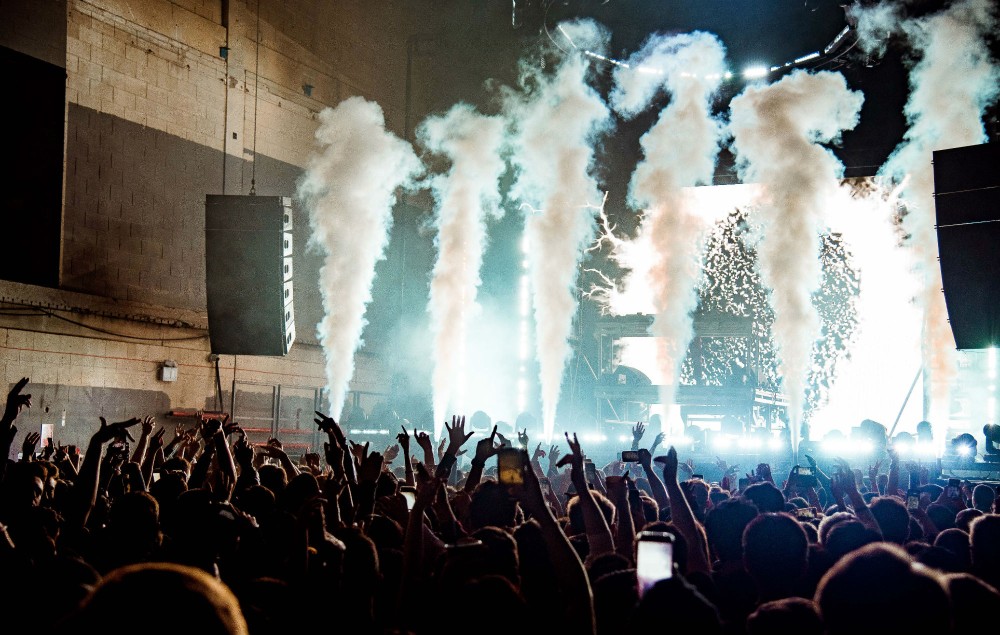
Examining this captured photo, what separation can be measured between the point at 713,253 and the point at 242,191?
14.0 m

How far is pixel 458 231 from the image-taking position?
2125cm

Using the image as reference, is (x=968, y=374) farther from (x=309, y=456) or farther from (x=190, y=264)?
(x=309, y=456)

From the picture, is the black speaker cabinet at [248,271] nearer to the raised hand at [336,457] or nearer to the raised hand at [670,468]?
the raised hand at [336,457]

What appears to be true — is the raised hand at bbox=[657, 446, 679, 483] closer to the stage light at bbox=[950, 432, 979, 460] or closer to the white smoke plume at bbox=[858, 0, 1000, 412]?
the stage light at bbox=[950, 432, 979, 460]

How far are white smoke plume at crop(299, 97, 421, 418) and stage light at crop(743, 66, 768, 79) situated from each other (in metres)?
8.12

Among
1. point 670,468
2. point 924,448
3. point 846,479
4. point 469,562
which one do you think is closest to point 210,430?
point 670,468

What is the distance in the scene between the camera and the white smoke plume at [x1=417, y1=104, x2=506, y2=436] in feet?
69.5

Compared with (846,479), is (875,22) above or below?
above

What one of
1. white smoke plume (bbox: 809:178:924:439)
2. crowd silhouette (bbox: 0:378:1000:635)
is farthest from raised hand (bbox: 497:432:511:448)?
white smoke plume (bbox: 809:178:924:439)

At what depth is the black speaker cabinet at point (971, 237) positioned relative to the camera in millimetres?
8414

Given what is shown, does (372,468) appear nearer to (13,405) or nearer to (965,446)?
(13,405)

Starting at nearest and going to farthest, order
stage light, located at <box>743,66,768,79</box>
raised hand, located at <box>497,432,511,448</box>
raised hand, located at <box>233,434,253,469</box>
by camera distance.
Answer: raised hand, located at <box>497,432,511,448</box> → raised hand, located at <box>233,434,253,469</box> → stage light, located at <box>743,66,768,79</box>

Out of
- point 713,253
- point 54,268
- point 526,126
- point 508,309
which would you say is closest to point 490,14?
point 526,126

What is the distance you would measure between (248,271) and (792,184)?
12217 mm
